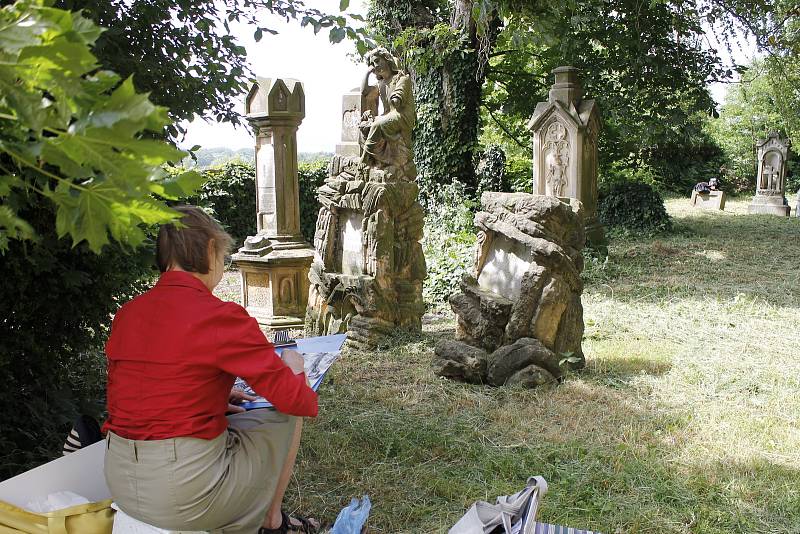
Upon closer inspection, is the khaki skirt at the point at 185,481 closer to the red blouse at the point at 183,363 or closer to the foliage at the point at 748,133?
the red blouse at the point at 183,363

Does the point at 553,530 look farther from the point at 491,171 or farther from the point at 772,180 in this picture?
the point at 772,180

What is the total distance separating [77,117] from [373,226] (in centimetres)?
615

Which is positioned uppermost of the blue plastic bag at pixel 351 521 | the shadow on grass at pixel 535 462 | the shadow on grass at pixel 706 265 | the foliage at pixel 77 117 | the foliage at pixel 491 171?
the foliage at pixel 491 171

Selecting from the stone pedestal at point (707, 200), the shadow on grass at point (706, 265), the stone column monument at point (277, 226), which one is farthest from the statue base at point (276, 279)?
the stone pedestal at point (707, 200)

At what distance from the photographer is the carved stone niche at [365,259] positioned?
7.36m

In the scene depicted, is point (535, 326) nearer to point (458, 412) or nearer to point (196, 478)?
point (458, 412)

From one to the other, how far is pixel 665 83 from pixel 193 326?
13126mm

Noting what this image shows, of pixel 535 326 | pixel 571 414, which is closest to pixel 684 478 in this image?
pixel 571 414

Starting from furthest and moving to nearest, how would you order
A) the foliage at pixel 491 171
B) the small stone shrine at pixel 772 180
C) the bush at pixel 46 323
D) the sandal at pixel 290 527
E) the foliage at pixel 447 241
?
the small stone shrine at pixel 772 180 < the foliage at pixel 491 171 < the foliage at pixel 447 241 < the bush at pixel 46 323 < the sandal at pixel 290 527

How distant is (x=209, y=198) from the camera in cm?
1361

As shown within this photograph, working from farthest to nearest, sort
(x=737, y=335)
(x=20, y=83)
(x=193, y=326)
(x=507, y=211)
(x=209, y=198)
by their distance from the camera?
(x=209, y=198) < (x=737, y=335) < (x=507, y=211) < (x=193, y=326) < (x=20, y=83)

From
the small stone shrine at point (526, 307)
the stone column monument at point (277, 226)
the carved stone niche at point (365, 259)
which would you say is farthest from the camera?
the stone column monument at point (277, 226)

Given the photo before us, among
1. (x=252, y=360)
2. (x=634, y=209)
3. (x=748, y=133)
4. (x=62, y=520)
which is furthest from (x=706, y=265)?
(x=748, y=133)

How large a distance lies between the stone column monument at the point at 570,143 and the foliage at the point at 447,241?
1.64m
